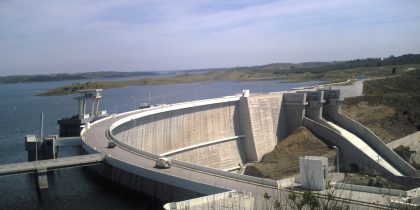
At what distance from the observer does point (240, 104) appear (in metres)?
45.1

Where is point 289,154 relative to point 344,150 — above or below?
below

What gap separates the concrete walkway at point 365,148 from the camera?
38.4m

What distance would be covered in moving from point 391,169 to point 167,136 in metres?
19.3

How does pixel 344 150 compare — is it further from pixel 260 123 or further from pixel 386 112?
pixel 386 112

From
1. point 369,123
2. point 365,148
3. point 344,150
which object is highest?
point 369,123

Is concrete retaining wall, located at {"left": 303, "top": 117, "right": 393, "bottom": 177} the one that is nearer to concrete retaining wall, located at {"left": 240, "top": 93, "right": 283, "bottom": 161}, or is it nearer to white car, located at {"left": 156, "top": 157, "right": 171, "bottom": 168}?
concrete retaining wall, located at {"left": 240, "top": 93, "right": 283, "bottom": 161}

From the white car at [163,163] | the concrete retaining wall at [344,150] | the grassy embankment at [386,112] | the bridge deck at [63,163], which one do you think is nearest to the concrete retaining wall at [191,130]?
the bridge deck at [63,163]

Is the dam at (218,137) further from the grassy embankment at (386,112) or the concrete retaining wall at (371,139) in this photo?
the grassy embankment at (386,112)

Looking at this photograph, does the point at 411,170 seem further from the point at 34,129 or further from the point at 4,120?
the point at 4,120

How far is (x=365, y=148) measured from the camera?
41344 mm

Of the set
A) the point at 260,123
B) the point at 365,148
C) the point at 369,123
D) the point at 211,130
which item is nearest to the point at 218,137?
the point at 211,130

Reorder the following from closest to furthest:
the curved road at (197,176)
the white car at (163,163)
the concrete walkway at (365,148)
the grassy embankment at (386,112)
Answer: the curved road at (197,176), the white car at (163,163), the concrete walkway at (365,148), the grassy embankment at (386,112)

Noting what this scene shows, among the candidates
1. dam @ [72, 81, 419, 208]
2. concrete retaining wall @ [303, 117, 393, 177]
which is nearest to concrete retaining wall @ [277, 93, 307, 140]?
dam @ [72, 81, 419, 208]

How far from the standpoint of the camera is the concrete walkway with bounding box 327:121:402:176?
126ft
